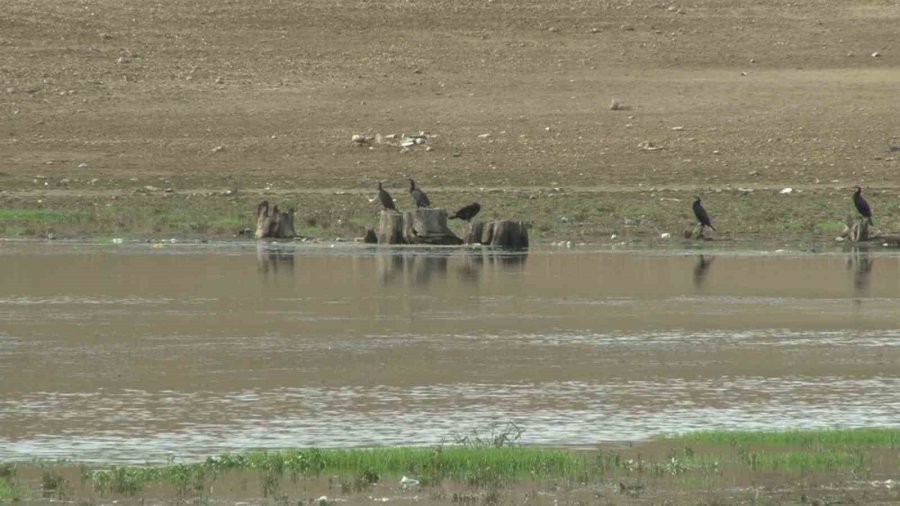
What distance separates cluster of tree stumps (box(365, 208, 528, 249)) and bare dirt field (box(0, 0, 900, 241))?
1.99m

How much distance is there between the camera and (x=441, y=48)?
45781mm

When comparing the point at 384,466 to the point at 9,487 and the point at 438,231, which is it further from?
the point at 438,231

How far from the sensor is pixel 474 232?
25453 mm

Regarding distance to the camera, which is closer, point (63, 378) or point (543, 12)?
point (63, 378)

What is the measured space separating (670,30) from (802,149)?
10.6m

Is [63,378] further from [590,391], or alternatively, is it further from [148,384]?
[590,391]

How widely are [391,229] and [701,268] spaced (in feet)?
13.8

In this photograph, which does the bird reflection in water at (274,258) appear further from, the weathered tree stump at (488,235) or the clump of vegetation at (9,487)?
the clump of vegetation at (9,487)

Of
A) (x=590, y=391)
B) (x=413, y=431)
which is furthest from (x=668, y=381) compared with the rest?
(x=413, y=431)

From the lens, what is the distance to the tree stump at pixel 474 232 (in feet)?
83.2

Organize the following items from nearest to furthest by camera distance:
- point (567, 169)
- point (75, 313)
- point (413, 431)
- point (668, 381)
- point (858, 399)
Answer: point (413, 431) → point (858, 399) → point (668, 381) → point (75, 313) → point (567, 169)

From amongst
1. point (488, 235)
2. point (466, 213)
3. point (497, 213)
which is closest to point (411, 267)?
point (488, 235)

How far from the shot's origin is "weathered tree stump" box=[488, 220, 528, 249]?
2494 centimetres

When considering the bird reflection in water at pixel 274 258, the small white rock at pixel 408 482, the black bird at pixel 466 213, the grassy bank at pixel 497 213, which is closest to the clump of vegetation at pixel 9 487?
the small white rock at pixel 408 482
